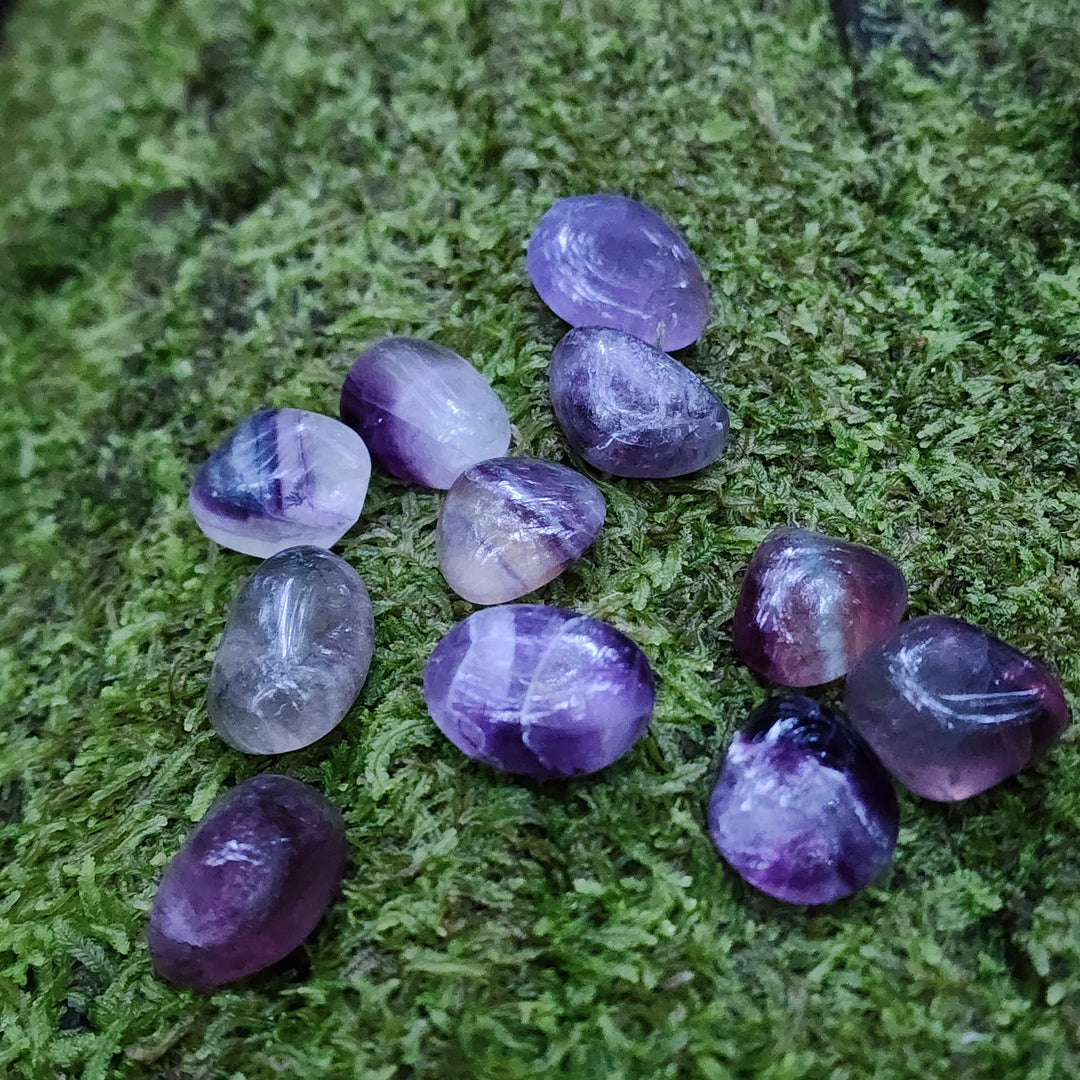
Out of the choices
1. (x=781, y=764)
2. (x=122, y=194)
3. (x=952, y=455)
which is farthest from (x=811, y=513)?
(x=122, y=194)

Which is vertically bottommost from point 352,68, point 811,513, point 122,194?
point 811,513

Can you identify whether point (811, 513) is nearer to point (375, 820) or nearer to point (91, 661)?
point (375, 820)

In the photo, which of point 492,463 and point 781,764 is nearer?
point 781,764

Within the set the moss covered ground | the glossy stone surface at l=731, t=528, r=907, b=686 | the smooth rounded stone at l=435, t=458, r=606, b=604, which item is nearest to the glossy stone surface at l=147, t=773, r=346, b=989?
the moss covered ground

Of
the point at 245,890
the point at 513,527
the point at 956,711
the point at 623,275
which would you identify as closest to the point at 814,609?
the point at 956,711

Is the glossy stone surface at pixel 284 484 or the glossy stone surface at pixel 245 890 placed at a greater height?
the glossy stone surface at pixel 284 484

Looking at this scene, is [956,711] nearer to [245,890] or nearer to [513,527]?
[513,527]

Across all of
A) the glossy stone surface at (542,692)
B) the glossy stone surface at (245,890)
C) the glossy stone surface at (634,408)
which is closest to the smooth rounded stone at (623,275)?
the glossy stone surface at (634,408)

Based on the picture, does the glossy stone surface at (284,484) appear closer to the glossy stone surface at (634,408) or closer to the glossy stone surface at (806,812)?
the glossy stone surface at (634,408)
